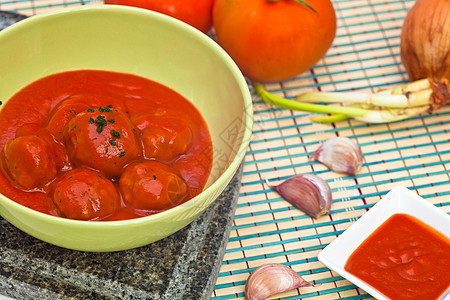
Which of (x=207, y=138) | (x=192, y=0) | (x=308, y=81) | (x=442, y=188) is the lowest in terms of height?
(x=442, y=188)

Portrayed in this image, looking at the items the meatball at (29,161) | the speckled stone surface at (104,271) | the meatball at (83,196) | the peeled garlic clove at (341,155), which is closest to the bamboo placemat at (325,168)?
the peeled garlic clove at (341,155)

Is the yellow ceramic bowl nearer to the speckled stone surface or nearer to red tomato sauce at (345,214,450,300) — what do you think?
the speckled stone surface

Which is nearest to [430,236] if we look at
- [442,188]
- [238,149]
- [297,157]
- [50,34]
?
[442,188]

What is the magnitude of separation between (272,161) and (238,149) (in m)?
0.50

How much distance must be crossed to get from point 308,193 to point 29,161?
0.83 meters

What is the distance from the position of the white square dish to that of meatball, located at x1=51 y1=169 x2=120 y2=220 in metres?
0.60

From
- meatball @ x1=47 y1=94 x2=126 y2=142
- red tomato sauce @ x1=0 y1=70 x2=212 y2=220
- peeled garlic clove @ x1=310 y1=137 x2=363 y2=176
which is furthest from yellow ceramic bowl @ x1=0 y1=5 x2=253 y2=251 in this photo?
peeled garlic clove @ x1=310 y1=137 x2=363 y2=176

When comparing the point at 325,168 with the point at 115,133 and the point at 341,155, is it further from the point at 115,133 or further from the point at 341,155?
the point at 115,133

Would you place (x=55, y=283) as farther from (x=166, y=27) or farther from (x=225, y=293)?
(x=166, y=27)

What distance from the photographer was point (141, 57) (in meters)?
1.80

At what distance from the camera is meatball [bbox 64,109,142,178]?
141 centimetres

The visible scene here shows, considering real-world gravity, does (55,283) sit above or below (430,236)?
above

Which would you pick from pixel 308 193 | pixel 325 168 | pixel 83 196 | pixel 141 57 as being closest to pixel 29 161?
pixel 83 196

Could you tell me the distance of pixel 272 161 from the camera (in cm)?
196
